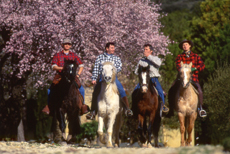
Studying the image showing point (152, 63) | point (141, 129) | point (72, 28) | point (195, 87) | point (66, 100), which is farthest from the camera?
point (72, 28)

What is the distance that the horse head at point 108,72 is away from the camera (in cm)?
1302

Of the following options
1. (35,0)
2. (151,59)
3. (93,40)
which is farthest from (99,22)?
(151,59)

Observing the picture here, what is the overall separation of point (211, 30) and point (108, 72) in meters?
33.4

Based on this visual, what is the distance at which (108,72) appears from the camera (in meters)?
13.1

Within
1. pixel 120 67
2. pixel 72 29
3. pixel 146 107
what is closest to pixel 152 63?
pixel 120 67

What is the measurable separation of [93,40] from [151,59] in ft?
27.0

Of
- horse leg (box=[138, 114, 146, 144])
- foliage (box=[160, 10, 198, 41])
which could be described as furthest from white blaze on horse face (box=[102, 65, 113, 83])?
foliage (box=[160, 10, 198, 41])

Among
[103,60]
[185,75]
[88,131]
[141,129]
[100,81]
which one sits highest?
[103,60]

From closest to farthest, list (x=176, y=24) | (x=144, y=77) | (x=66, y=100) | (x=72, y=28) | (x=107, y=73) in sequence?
(x=107, y=73) → (x=144, y=77) → (x=66, y=100) → (x=72, y=28) → (x=176, y=24)

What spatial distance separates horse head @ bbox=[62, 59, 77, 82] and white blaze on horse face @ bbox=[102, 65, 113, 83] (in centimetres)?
130

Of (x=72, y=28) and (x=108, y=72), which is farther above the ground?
(x=72, y=28)

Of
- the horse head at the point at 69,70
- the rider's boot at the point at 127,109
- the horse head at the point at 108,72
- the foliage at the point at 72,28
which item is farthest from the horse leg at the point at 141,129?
the foliage at the point at 72,28

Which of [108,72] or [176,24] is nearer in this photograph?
[108,72]

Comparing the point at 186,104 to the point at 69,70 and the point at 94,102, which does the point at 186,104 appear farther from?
the point at 69,70
